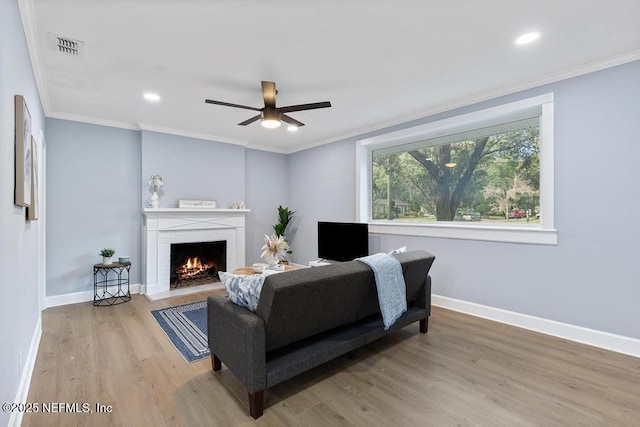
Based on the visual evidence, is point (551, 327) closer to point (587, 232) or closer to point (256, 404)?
point (587, 232)

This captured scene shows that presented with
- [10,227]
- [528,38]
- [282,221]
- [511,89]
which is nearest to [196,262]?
[282,221]

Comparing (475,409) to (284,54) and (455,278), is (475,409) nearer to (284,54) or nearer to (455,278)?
(455,278)

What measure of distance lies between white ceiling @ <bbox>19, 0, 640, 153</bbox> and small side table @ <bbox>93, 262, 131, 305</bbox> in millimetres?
2245

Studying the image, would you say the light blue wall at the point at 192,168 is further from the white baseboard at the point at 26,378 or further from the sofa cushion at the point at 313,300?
the sofa cushion at the point at 313,300

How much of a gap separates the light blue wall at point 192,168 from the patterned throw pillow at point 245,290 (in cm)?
349

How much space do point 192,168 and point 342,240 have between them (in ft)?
9.76

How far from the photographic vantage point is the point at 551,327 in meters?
3.16

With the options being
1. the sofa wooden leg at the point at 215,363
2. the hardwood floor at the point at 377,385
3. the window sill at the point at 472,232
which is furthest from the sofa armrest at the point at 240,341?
the window sill at the point at 472,232

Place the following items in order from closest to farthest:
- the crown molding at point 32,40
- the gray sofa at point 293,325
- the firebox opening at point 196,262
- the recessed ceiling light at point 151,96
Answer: the gray sofa at point 293,325, the crown molding at point 32,40, the recessed ceiling light at point 151,96, the firebox opening at point 196,262

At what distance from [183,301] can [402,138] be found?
4147 mm

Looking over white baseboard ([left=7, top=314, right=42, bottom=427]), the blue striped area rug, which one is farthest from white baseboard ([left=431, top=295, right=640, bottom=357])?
white baseboard ([left=7, top=314, right=42, bottom=427])

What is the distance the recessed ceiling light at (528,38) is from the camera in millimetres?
2422

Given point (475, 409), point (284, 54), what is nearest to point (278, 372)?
point (475, 409)

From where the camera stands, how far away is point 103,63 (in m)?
2.85
